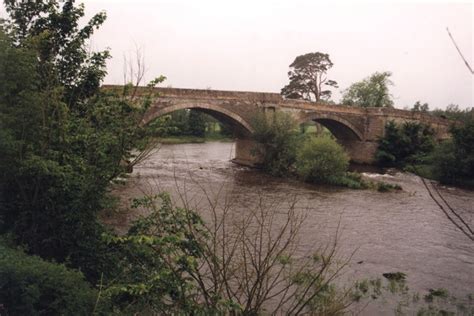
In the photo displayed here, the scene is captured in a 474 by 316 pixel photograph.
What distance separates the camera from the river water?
28.6 feet

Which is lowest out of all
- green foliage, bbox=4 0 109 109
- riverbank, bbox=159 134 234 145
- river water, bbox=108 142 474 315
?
river water, bbox=108 142 474 315

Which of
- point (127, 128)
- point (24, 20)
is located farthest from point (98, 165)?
point (24, 20)

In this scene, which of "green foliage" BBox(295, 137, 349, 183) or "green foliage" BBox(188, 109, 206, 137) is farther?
"green foliage" BBox(188, 109, 206, 137)

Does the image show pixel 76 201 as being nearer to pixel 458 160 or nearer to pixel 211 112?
pixel 211 112

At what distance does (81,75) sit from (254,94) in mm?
17801

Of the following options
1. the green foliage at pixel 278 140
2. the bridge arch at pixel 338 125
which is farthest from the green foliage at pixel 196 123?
the green foliage at pixel 278 140

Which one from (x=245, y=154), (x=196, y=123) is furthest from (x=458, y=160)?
(x=196, y=123)

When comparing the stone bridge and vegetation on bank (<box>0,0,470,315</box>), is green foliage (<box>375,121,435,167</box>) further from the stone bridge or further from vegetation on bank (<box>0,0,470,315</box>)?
vegetation on bank (<box>0,0,470,315</box>)

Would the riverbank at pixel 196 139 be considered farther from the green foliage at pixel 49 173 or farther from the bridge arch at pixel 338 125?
the green foliage at pixel 49 173

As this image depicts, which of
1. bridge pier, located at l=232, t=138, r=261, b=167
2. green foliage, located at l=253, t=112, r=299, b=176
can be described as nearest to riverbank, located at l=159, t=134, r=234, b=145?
bridge pier, located at l=232, t=138, r=261, b=167

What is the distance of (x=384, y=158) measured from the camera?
3061cm

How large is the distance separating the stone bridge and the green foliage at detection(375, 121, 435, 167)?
762mm

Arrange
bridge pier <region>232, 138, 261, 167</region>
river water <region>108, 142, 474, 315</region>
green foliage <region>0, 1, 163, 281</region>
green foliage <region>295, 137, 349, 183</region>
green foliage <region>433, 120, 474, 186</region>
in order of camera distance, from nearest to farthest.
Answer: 1. green foliage <region>0, 1, 163, 281</region>
2. river water <region>108, 142, 474, 315</region>
3. green foliage <region>295, 137, 349, 183</region>
4. green foliage <region>433, 120, 474, 186</region>
5. bridge pier <region>232, 138, 261, 167</region>

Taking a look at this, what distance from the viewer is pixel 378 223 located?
517 inches
